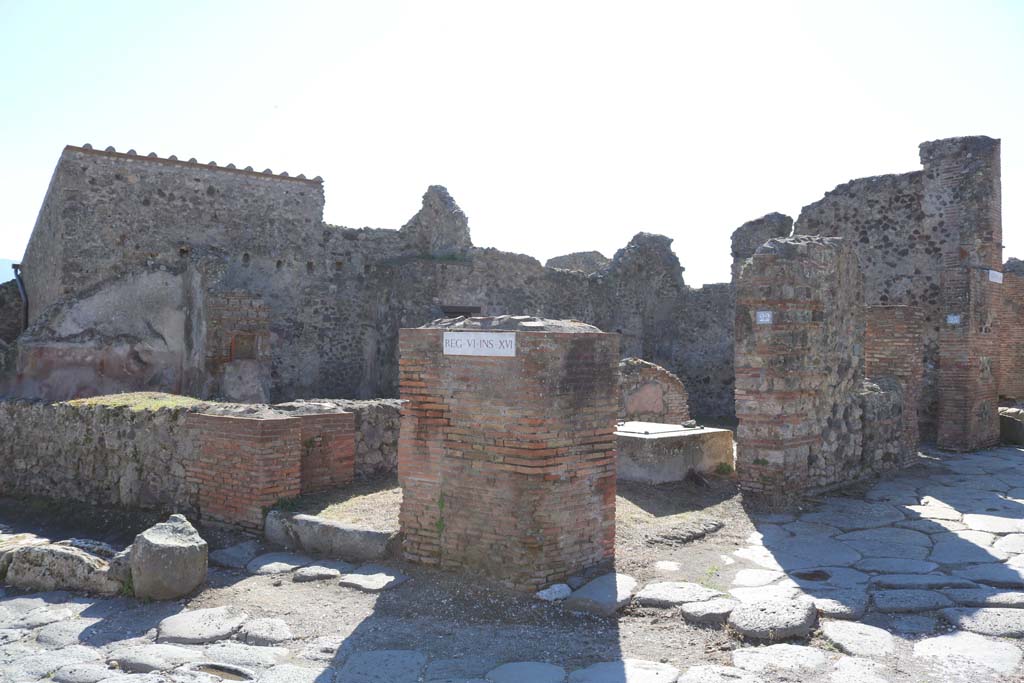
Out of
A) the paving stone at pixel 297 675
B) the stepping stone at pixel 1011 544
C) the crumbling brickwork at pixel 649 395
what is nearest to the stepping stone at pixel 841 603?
the stepping stone at pixel 1011 544

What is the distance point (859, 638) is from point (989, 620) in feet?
2.75

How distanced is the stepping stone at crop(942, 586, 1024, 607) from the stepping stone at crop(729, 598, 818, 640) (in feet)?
3.12

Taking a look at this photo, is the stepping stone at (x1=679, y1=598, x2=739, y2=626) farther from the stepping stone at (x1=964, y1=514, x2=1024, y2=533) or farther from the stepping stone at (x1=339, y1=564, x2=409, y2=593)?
the stepping stone at (x1=964, y1=514, x2=1024, y2=533)

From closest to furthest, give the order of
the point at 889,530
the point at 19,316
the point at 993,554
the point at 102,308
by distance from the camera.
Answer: the point at 993,554 < the point at 889,530 < the point at 102,308 < the point at 19,316

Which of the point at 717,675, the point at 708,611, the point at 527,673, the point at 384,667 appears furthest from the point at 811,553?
the point at 384,667

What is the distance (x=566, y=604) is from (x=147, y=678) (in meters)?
2.34

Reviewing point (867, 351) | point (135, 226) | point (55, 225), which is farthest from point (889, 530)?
point (55, 225)

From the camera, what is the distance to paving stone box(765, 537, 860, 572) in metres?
5.51

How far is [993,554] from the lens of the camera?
220 inches

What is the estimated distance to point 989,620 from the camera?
14.2 feet

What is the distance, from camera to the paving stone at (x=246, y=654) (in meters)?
4.16

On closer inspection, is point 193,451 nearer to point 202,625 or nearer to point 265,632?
point 202,625

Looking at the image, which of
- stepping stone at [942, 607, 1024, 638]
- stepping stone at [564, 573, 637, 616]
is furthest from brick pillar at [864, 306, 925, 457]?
stepping stone at [564, 573, 637, 616]

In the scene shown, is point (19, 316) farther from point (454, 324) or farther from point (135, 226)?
point (454, 324)
